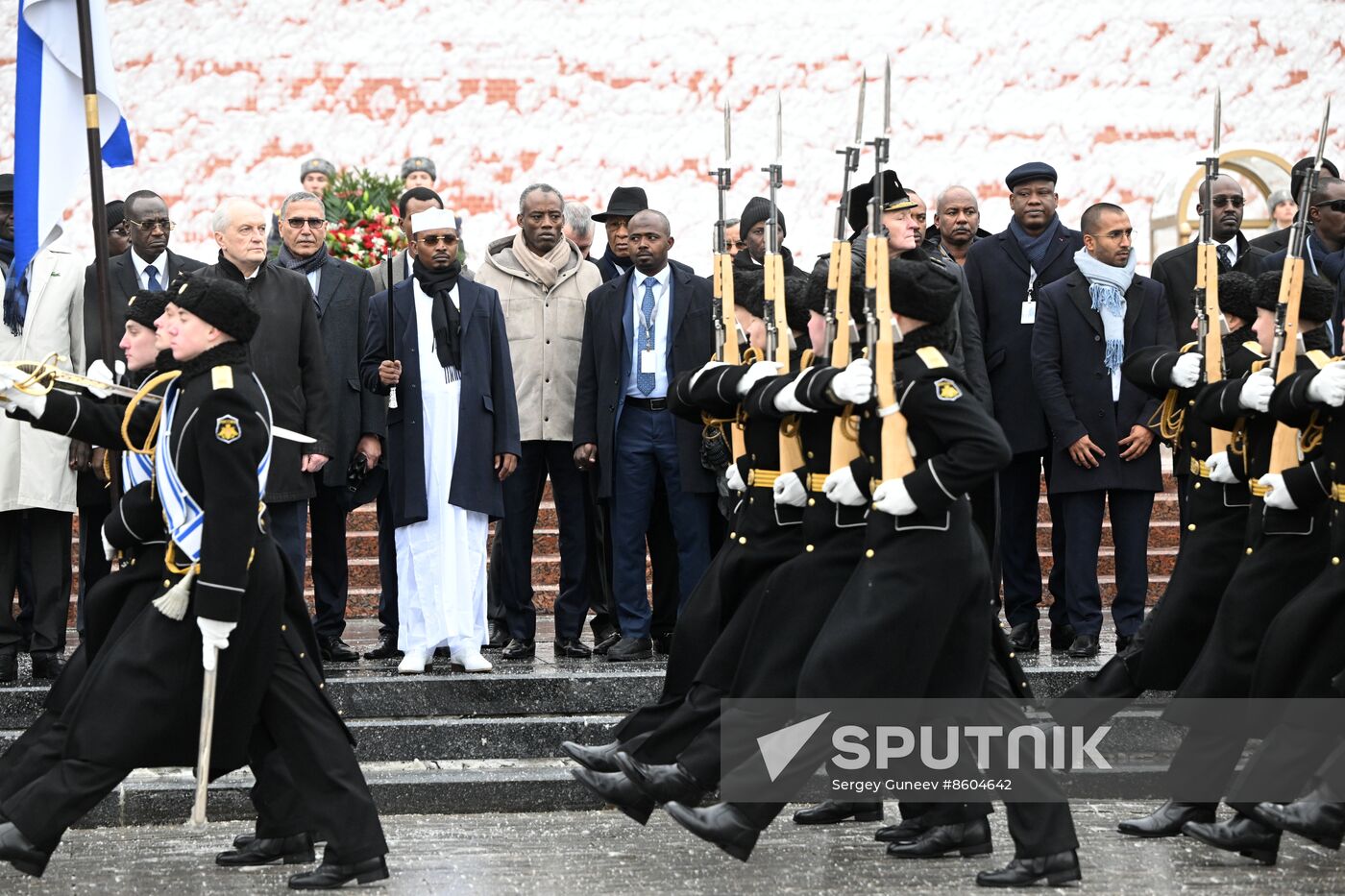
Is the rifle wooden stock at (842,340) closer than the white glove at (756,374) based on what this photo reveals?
Yes

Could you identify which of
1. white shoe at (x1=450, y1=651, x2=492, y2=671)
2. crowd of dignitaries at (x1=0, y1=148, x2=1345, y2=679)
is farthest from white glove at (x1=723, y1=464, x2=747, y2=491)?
white shoe at (x1=450, y1=651, x2=492, y2=671)

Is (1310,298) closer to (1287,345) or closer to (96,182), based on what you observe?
(1287,345)

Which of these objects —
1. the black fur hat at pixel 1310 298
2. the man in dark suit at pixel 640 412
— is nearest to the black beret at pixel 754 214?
the man in dark suit at pixel 640 412

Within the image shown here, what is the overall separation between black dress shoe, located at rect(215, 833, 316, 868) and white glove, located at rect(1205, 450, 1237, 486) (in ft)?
10.6

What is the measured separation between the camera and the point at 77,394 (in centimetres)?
617

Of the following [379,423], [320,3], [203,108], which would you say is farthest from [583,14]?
[379,423]

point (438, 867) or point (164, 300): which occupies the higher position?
point (164, 300)

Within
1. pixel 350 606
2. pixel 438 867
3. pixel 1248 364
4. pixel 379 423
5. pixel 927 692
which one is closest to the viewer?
pixel 927 692

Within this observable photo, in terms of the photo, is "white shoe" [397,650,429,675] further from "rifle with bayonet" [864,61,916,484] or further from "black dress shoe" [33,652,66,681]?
"rifle with bayonet" [864,61,916,484]

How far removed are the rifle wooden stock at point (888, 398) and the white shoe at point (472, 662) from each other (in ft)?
9.45

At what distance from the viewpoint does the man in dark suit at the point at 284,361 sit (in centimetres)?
816

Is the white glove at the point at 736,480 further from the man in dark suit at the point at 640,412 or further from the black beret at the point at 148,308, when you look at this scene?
the black beret at the point at 148,308

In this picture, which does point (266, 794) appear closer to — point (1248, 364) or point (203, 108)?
point (1248, 364)

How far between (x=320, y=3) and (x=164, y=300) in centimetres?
1101
